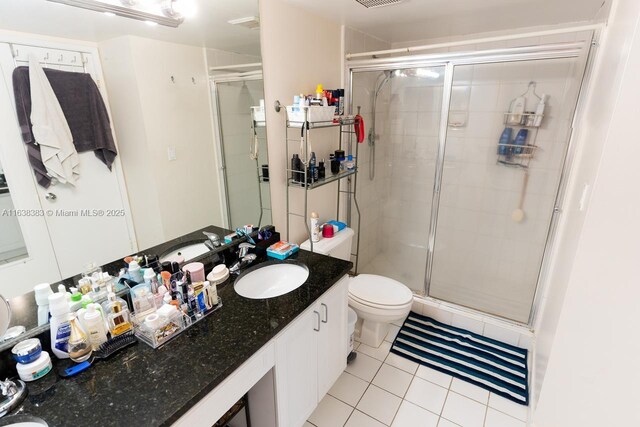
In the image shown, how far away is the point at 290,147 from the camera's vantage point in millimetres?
2104

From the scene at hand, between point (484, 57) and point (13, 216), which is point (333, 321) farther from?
point (484, 57)

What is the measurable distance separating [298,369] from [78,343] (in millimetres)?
826

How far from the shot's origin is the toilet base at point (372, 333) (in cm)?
225

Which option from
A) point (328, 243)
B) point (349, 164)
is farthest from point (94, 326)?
point (349, 164)

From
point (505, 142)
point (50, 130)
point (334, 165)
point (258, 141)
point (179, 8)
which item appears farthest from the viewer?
point (505, 142)

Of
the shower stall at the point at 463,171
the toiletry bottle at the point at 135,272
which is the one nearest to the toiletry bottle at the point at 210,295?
the toiletry bottle at the point at 135,272

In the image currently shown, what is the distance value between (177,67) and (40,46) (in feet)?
1.61

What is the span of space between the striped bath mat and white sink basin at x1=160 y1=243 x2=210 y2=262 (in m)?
1.47

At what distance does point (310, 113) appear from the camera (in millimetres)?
1851

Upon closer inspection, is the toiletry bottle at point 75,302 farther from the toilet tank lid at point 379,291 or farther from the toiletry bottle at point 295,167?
the toilet tank lid at point 379,291

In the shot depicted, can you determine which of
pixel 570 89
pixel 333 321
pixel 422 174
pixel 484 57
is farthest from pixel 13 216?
pixel 570 89

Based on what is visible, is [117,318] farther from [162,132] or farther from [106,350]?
[162,132]

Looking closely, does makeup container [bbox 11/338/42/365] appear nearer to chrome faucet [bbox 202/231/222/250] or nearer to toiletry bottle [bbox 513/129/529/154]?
chrome faucet [bbox 202/231/222/250]

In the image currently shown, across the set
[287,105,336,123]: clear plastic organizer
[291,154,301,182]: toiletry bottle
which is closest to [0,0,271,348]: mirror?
[287,105,336,123]: clear plastic organizer
